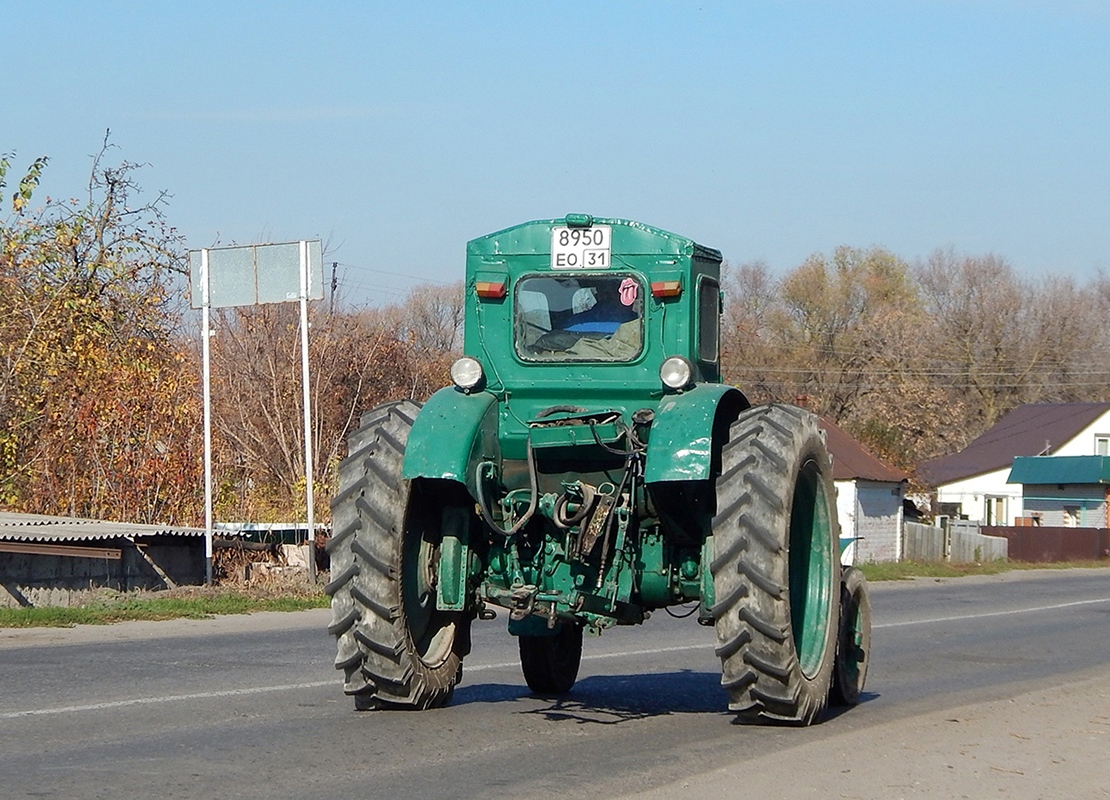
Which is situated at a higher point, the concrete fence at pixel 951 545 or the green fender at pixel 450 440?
the green fender at pixel 450 440

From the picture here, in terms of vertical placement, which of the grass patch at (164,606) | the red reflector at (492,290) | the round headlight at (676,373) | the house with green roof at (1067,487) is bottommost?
the house with green roof at (1067,487)

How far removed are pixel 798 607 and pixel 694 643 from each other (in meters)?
6.69

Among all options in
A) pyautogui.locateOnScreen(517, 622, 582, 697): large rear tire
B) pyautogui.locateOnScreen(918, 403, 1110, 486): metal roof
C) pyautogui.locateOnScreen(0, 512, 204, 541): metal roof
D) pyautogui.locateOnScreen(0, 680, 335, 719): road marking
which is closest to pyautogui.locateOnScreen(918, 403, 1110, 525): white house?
pyautogui.locateOnScreen(918, 403, 1110, 486): metal roof

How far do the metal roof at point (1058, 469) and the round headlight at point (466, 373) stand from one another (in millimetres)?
58199

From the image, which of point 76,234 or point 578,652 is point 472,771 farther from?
point 76,234

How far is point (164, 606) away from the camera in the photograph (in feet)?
60.3

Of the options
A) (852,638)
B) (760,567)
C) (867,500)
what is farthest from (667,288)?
(867,500)

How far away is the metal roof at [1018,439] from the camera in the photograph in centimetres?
6719

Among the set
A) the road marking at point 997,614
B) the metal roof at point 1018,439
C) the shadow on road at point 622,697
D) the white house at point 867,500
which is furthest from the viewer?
Result: the metal roof at point 1018,439

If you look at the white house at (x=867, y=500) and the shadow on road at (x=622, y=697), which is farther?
the white house at (x=867, y=500)

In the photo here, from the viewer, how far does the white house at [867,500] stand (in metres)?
44.6

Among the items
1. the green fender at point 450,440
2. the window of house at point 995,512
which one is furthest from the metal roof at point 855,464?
the green fender at point 450,440

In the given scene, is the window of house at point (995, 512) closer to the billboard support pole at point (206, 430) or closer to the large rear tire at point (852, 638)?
the billboard support pole at point (206, 430)

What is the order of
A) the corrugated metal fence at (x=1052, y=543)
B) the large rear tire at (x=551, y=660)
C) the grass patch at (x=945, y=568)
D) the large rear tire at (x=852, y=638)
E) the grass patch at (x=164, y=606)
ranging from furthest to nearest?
the corrugated metal fence at (x=1052, y=543) < the grass patch at (x=945, y=568) < the grass patch at (x=164, y=606) < the large rear tire at (x=551, y=660) < the large rear tire at (x=852, y=638)
